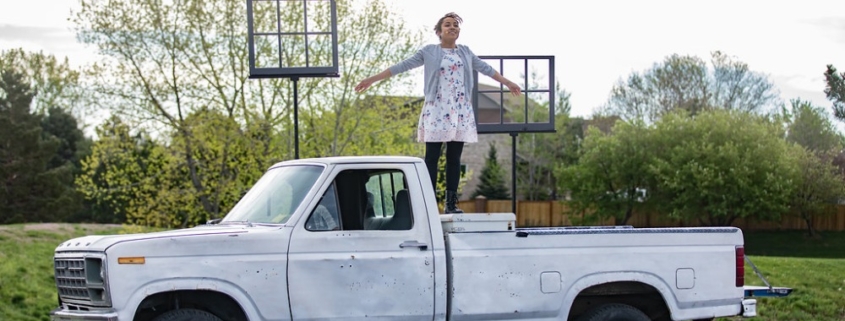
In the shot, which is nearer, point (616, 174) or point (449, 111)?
point (449, 111)

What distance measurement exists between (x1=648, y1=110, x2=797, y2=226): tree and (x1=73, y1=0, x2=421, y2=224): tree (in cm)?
2927

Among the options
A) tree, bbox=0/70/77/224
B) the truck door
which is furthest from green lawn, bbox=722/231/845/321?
tree, bbox=0/70/77/224

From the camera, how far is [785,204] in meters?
59.5

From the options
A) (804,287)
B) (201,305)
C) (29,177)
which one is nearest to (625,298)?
(201,305)

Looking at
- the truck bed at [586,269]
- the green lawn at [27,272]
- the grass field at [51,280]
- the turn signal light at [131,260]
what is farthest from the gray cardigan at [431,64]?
the green lawn at [27,272]

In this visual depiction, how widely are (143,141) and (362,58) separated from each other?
8.10 m

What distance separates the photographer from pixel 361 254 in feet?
27.0

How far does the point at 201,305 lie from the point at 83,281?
0.81 meters

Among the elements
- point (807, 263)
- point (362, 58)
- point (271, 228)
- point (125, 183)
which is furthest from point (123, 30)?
point (271, 228)

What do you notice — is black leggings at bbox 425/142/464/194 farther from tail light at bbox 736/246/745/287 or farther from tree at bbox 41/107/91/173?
tree at bbox 41/107/91/173

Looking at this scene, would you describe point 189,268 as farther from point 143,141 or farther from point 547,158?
point 547,158

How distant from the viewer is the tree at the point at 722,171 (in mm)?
58312

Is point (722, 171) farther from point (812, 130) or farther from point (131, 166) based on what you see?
point (131, 166)

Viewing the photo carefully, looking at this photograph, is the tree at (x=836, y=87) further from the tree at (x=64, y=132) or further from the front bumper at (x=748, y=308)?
the tree at (x=64, y=132)
